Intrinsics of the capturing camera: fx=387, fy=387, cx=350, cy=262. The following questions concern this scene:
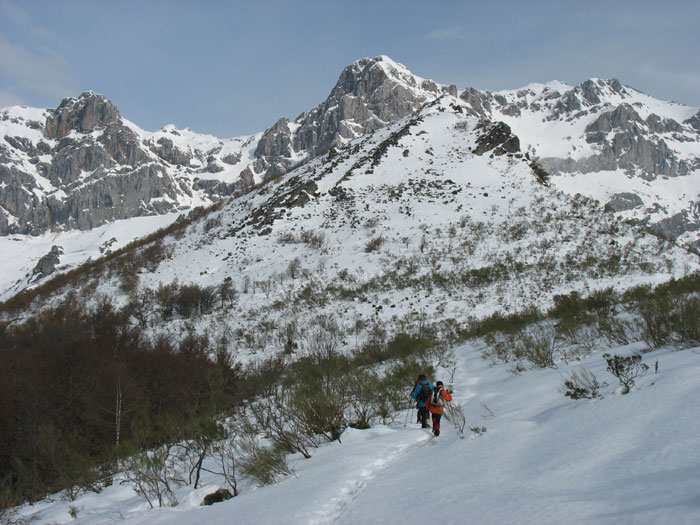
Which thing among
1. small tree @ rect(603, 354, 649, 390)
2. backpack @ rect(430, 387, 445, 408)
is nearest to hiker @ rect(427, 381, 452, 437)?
backpack @ rect(430, 387, 445, 408)

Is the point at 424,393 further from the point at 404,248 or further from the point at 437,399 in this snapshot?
the point at 404,248

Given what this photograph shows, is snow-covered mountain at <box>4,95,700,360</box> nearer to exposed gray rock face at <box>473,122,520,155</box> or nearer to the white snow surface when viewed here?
exposed gray rock face at <box>473,122,520,155</box>

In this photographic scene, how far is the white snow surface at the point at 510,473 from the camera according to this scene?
2.74 meters

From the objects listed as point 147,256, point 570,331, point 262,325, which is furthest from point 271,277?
point 570,331

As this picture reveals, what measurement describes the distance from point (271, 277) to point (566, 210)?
77.2 ft

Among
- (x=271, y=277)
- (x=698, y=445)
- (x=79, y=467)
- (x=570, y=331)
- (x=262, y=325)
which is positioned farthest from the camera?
(x=271, y=277)

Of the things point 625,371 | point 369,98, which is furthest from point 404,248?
point 369,98

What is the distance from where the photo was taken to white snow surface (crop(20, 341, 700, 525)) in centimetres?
274

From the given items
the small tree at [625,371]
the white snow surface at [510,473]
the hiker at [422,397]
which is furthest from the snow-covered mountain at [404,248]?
the small tree at [625,371]

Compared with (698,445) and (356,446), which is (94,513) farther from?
(698,445)

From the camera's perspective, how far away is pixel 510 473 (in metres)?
3.79

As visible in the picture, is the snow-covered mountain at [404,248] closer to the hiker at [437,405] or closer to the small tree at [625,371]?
the hiker at [437,405]

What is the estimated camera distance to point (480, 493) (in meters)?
3.46

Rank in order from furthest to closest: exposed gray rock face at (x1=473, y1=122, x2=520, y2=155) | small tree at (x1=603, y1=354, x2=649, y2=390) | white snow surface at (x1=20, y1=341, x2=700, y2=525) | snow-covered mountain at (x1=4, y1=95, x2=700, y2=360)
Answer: exposed gray rock face at (x1=473, y1=122, x2=520, y2=155)
snow-covered mountain at (x1=4, y1=95, x2=700, y2=360)
small tree at (x1=603, y1=354, x2=649, y2=390)
white snow surface at (x1=20, y1=341, x2=700, y2=525)
